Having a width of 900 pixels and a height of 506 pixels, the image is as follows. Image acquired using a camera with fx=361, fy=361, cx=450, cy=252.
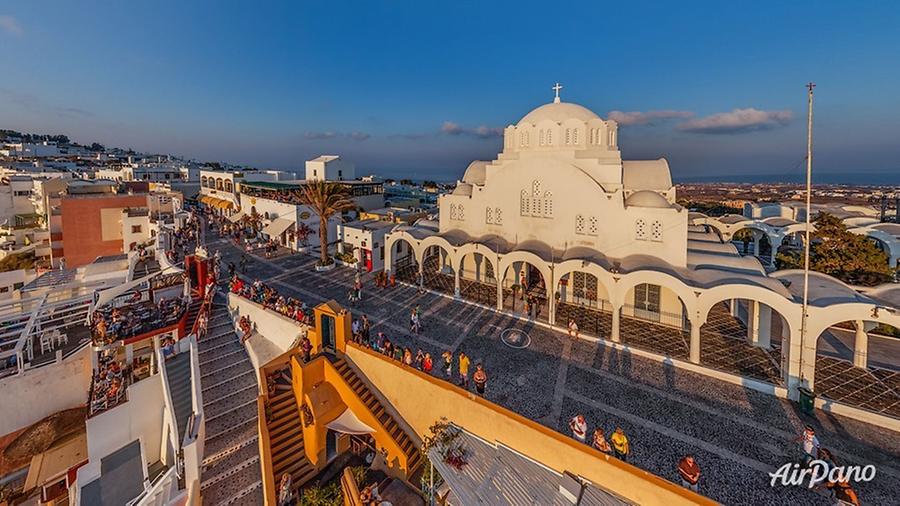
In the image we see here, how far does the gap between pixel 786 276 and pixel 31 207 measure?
233ft

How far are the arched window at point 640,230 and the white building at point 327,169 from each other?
107 ft

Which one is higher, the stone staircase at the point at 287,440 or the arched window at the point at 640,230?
the arched window at the point at 640,230

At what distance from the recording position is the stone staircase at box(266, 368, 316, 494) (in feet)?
41.6

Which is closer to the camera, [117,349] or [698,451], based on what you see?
[698,451]

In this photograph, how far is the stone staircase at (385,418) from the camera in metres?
12.7

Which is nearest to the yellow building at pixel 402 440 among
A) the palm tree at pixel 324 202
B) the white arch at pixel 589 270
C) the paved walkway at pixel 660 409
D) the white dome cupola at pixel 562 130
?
the paved walkway at pixel 660 409

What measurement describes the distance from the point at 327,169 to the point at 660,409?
38.7 metres

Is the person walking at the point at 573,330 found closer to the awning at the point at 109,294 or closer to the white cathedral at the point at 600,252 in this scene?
the white cathedral at the point at 600,252

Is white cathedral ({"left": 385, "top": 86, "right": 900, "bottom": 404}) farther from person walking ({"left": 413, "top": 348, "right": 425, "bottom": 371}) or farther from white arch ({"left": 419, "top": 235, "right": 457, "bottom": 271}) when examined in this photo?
person walking ({"left": 413, "top": 348, "right": 425, "bottom": 371})

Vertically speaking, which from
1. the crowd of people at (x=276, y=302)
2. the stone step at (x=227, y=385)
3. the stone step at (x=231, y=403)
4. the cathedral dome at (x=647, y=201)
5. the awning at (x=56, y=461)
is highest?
the cathedral dome at (x=647, y=201)

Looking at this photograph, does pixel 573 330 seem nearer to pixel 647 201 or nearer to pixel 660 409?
pixel 660 409

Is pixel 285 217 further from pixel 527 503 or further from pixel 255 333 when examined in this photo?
pixel 527 503

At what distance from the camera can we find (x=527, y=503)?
884 centimetres

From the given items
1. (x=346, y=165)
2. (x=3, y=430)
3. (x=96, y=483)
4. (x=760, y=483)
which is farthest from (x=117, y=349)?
(x=346, y=165)
